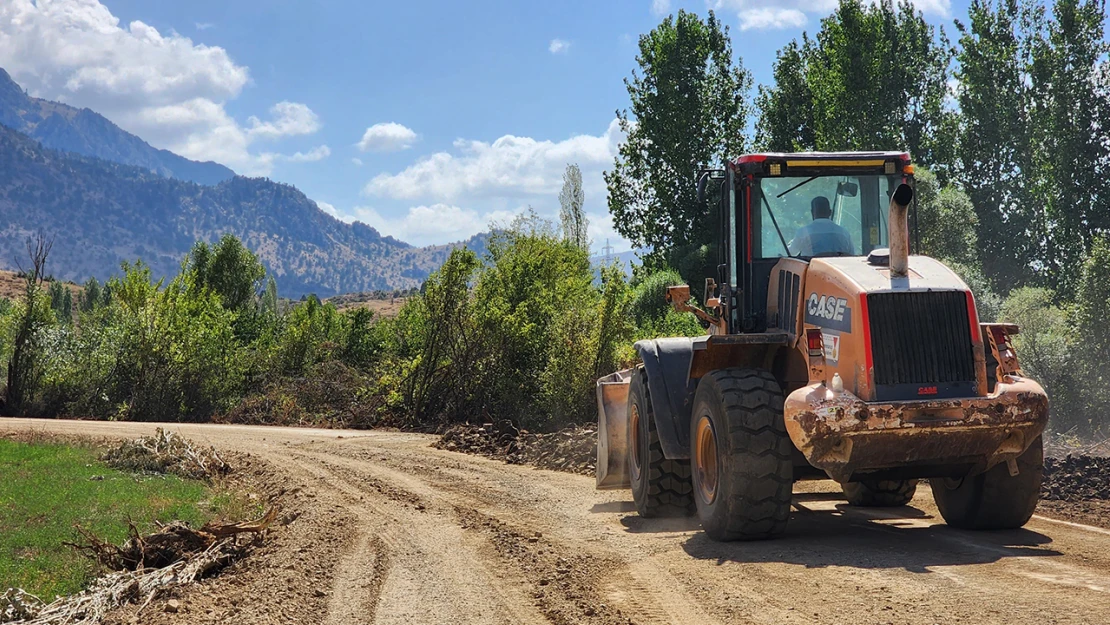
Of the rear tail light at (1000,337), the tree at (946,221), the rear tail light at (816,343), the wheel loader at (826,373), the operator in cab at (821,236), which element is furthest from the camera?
the tree at (946,221)

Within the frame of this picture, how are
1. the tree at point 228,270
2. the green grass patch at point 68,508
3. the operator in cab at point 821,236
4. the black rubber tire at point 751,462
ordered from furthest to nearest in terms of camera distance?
the tree at point 228,270 → the green grass patch at point 68,508 → the operator in cab at point 821,236 → the black rubber tire at point 751,462

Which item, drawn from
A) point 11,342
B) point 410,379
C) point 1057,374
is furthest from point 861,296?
point 11,342

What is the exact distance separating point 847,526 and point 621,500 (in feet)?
10.3

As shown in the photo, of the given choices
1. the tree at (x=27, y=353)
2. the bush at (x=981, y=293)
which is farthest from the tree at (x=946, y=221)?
the tree at (x=27, y=353)

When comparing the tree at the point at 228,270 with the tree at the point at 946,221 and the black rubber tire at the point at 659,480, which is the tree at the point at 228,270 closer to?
the tree at the point at 946,221

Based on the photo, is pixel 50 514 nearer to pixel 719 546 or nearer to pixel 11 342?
pixel 719 546

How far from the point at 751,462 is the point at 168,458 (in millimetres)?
11413

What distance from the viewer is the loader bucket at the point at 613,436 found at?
37.2 ft

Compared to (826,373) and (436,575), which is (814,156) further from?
(436,575)

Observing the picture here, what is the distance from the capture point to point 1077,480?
11250 millimetres

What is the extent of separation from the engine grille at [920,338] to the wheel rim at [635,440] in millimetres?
3642

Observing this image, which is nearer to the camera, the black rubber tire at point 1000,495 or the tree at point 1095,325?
the black rubber tire at point 1000,495

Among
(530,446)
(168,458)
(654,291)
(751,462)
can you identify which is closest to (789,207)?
(751,462)

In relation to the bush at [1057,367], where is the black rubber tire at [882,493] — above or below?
below
